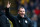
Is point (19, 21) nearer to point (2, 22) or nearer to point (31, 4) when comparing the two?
point (2, 22)

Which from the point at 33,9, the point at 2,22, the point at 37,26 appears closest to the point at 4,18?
the point at 2,22

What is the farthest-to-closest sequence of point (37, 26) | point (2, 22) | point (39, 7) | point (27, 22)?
point (39, 7)
point (37, 26)
point (27, 22)
point (2, 22)

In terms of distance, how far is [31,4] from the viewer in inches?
273

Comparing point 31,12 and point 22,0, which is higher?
point 22,0

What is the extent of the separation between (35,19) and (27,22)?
2577 mm

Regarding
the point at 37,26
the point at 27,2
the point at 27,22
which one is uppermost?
the point at 27,2

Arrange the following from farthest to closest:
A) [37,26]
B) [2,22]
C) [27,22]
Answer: [37,26]
[27,22]
[2,22]

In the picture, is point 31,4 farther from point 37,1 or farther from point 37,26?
point 37,26

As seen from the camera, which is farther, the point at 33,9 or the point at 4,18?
the point at 33,9

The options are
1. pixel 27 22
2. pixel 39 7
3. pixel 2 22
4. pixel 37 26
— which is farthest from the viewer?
pixel 39 7

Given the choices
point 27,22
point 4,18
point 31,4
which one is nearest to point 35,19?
point 31,4

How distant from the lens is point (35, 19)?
6578 mm

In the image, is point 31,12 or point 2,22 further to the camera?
point 31,12

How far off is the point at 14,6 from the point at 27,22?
2982mm
